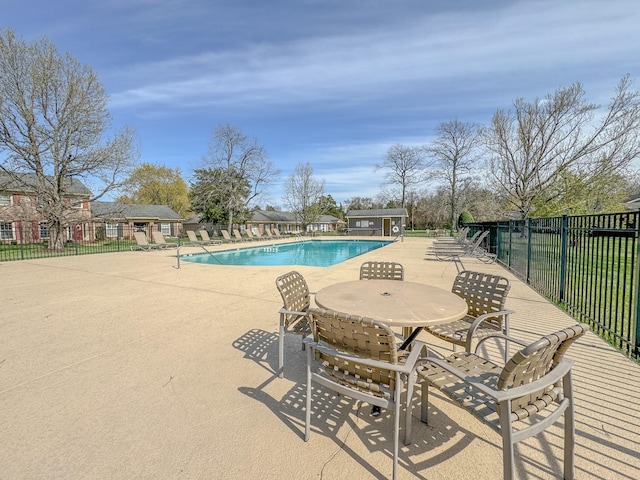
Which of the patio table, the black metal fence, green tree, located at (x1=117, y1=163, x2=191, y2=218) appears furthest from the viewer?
green tree, located at (x1=117, y1=163, x2=191, y2=218)

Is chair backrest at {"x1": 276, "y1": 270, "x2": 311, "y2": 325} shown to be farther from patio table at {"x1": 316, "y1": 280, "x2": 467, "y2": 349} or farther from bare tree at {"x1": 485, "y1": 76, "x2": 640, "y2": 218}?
bare tree at {"x1": 485, "y1": 76, "x2": 640, "y2": 218}

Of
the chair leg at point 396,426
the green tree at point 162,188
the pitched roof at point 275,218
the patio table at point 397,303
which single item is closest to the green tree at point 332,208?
the pitched roof at point 275,218

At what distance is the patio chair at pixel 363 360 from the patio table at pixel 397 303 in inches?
8.6

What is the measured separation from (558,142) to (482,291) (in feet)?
55.3

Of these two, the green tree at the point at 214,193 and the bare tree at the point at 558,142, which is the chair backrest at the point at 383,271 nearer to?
the bare tree at the point at 558,142

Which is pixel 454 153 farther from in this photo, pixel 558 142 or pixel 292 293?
pixel 292 293

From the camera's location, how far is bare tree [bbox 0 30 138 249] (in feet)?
A: 47.7

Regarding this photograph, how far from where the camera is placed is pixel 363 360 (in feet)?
5.46

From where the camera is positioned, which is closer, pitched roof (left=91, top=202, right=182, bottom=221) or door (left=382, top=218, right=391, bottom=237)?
pitched roof (left=91, top=202, right=182, bottom=221)

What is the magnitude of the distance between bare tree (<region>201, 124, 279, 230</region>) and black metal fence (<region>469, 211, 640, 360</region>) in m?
24.3

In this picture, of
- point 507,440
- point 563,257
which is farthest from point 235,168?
point 507,440

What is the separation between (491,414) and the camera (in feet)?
4.93

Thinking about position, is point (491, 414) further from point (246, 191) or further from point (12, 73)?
point (246, 191)

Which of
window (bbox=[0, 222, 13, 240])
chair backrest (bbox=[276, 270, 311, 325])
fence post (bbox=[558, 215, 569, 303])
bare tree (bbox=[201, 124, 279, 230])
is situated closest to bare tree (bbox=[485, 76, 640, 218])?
fence post (bbox=[558, 215, 569, 303])
